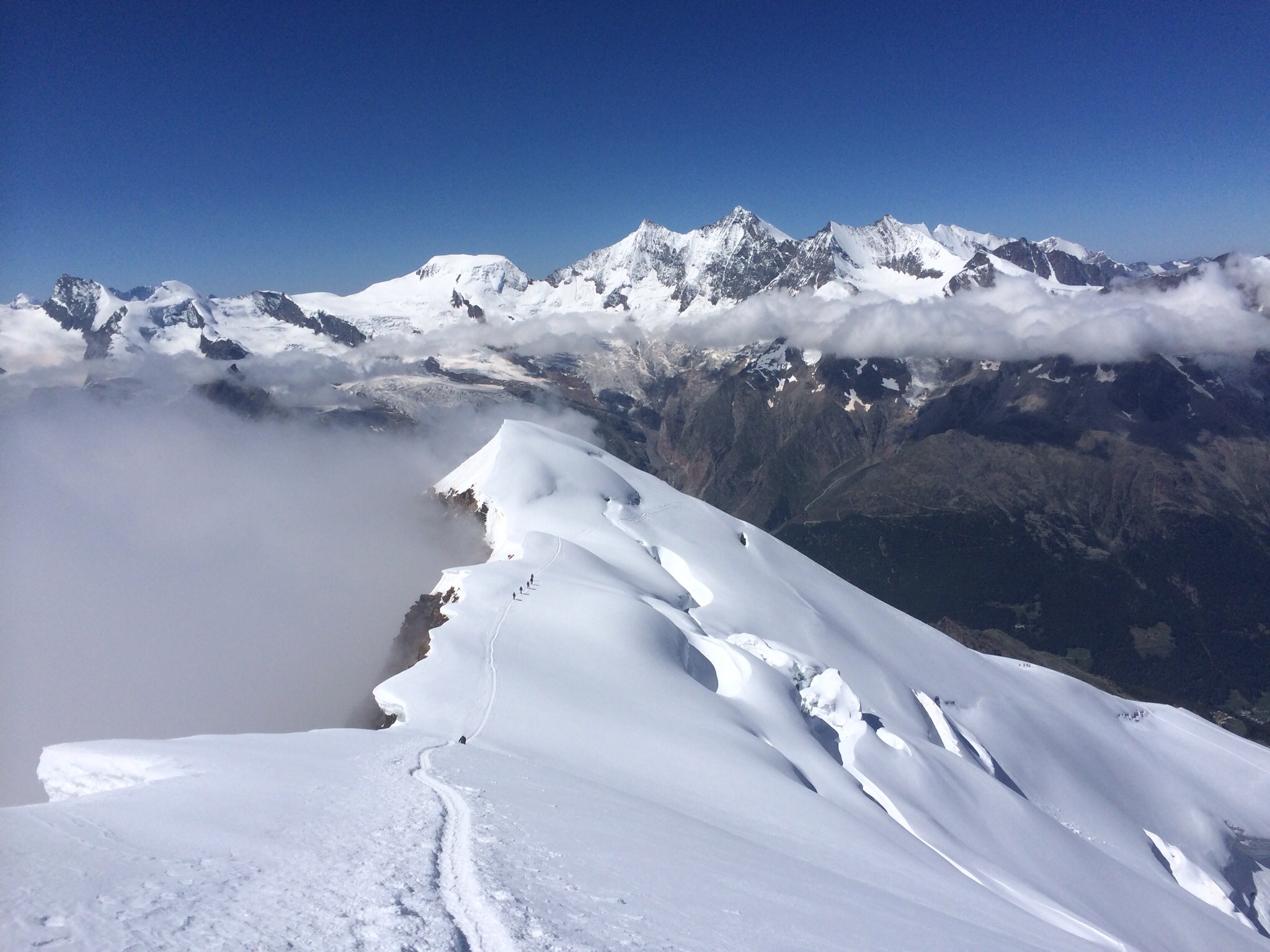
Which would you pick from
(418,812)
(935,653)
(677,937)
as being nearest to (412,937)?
(677,937)

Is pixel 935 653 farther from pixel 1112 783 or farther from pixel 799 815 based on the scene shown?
pixel 799 815

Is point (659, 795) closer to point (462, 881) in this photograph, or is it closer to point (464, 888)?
point (462, 881)

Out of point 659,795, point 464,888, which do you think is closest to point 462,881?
point 464,888

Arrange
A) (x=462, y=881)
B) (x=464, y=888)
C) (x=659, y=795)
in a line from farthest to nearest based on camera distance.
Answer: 1. (x=659, y=795)
2. (x=462, y=881)
3. (x=464, y=888)

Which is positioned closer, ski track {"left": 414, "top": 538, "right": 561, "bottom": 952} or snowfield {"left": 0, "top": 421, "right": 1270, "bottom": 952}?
ski track {"left": 414, "top": 538, "right": 561, "bottom": 952}
